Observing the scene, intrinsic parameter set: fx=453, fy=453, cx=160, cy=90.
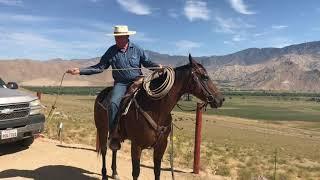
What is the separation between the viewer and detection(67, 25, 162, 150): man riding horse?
7.76 m

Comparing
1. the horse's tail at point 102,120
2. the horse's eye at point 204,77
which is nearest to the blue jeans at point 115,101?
the horse's tail at point 102,120

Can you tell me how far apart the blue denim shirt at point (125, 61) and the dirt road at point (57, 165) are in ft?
8.39

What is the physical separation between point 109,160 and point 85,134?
6.94m

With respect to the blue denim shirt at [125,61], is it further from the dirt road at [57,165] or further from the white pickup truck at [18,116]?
the white pickup truck at [18,116]

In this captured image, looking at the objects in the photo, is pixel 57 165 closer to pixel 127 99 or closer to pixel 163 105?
pixel 127 99

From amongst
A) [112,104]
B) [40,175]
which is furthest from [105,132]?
[40,175]

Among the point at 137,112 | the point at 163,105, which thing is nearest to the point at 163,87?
the point at 163,105

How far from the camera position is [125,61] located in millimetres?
7941

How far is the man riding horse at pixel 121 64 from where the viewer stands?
7758 mm

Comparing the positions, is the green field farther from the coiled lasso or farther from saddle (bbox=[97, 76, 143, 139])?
the coiled lasso

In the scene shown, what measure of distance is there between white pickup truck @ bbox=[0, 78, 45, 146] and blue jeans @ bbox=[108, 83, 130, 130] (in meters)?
3.27

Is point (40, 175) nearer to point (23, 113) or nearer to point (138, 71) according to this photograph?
point (23, 113)

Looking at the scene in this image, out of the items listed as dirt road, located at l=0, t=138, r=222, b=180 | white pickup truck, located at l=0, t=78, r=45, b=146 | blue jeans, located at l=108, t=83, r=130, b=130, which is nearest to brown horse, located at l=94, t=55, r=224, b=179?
blue jeans, located at l=108, t=83, r=130, b=130

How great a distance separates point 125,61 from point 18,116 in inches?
143
